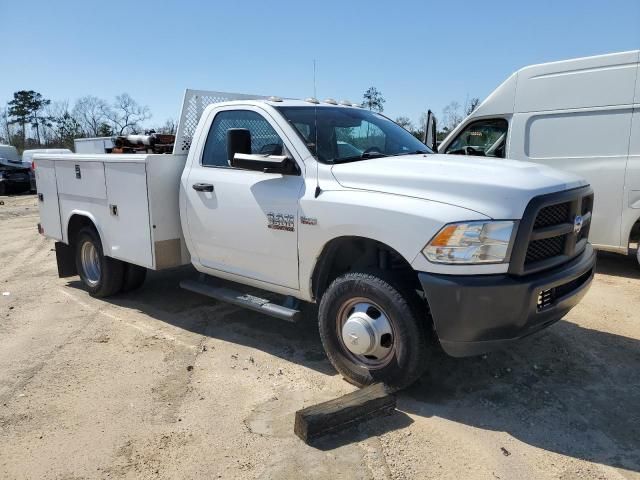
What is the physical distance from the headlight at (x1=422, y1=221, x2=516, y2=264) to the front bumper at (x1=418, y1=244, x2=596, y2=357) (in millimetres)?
117

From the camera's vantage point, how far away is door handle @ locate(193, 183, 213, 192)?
4.52 metres

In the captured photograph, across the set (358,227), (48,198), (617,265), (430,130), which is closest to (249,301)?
(358,227)

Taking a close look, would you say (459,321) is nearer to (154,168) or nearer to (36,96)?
(154,168)

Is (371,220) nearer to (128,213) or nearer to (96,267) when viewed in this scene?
(128,213)

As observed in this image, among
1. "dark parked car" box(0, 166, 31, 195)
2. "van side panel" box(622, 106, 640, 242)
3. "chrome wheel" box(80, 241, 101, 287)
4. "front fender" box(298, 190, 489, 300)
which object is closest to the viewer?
"front fender" box(298, 190, 489, 300)

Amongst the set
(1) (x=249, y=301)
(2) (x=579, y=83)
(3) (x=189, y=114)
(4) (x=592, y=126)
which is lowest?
(1) (x=249, y=301)

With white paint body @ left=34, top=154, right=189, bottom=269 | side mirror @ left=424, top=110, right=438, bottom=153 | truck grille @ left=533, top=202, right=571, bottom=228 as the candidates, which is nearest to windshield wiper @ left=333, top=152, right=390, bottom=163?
truck grille @ left=533, top=202, right=571, bottom=228

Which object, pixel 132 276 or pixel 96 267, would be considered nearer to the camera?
pixel 132 276

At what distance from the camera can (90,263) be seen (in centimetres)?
630

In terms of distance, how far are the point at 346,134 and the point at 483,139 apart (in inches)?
170

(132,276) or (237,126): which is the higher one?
(237,126)

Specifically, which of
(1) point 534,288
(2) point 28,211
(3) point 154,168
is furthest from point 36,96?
(1) point 534,288

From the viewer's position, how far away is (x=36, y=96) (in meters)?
51.9

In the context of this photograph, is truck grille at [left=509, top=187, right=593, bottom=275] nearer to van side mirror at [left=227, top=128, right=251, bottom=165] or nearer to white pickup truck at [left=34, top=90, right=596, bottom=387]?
white pickup truck at [left=34, top=90, right=596, bottom=387]
